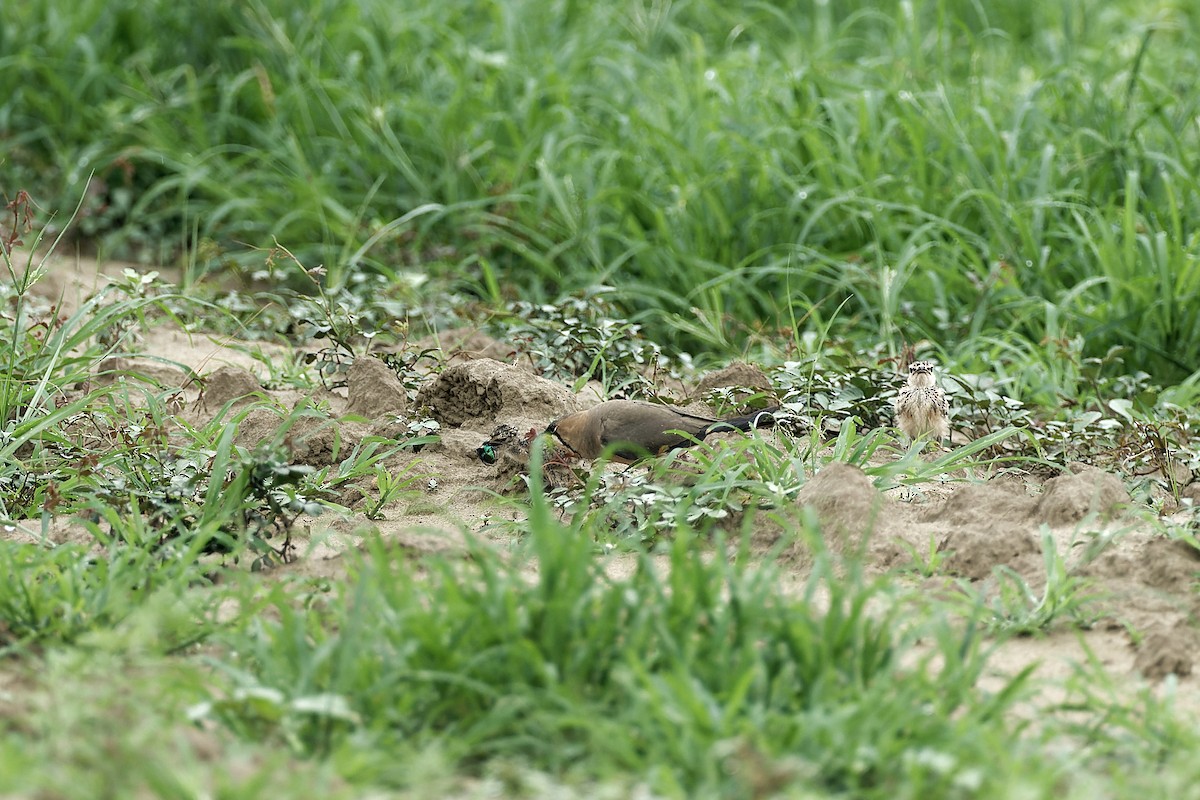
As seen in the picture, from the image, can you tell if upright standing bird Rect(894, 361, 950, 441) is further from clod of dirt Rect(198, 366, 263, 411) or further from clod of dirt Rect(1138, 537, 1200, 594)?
clod of dirt Rect(198, 366, 263, 411)

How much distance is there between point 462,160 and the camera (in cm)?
588

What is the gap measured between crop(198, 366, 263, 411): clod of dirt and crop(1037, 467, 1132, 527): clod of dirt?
2.25 m

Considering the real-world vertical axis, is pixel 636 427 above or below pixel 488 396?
above

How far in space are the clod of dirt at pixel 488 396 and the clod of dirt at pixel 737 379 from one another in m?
0.43

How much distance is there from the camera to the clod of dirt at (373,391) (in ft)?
13.0

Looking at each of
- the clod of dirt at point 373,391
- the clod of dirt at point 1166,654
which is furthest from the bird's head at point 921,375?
the clod of dirt at point 373,391

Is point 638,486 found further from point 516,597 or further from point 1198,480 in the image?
point 1198,480

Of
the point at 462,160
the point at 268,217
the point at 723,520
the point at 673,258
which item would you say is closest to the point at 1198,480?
the point at 723,520

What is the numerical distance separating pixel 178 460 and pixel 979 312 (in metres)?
2.82

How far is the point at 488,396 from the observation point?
3953 millimetres

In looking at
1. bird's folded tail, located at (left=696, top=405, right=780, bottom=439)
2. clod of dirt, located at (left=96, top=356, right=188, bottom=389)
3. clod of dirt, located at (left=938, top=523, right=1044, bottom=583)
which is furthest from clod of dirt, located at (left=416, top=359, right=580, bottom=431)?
clod of dirt, located at (left=938, top=523, right=1044, bottom=583)

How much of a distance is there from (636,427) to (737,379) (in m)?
0.66

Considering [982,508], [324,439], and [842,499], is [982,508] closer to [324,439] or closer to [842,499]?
[842,499]

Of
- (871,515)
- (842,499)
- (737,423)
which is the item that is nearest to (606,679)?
(871,515)
